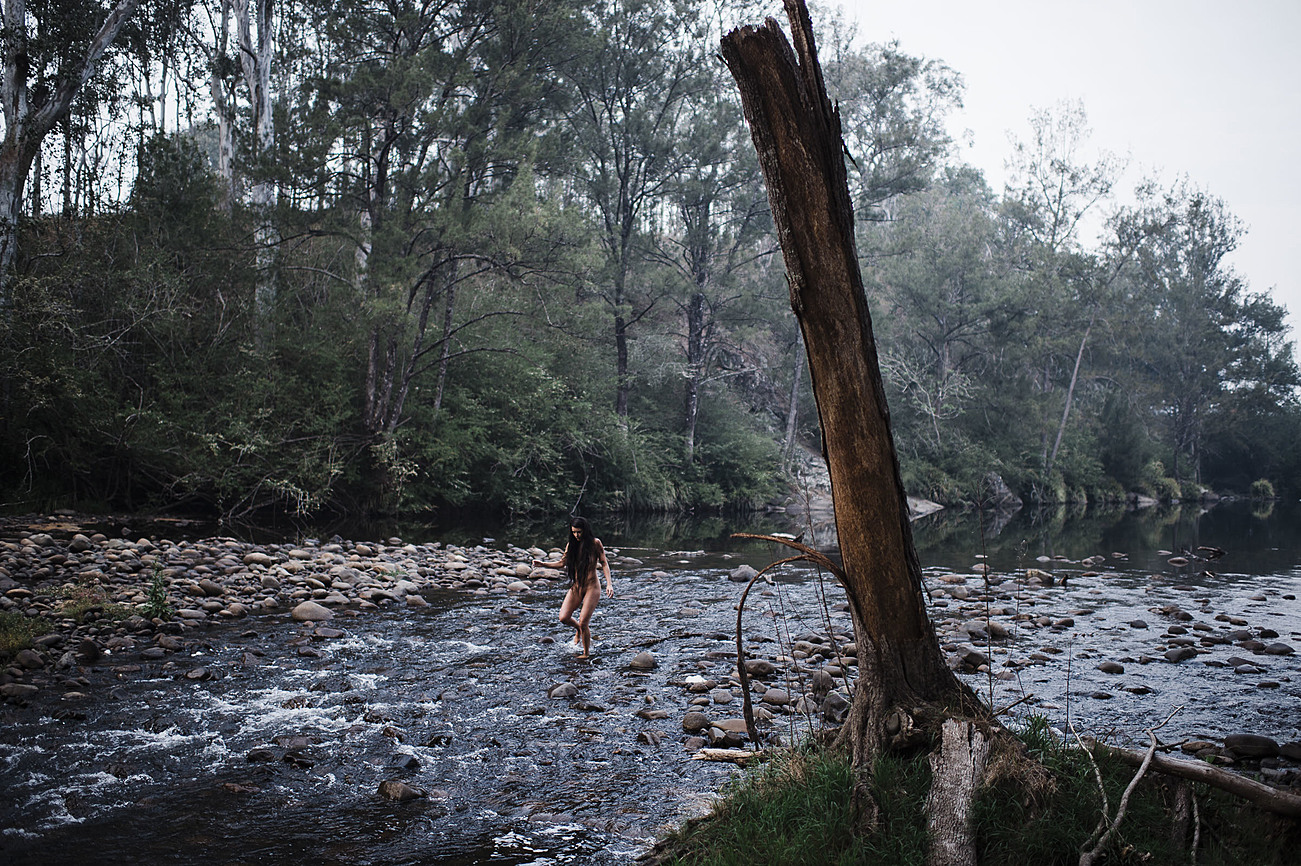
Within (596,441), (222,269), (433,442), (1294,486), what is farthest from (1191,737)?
(1294,486)

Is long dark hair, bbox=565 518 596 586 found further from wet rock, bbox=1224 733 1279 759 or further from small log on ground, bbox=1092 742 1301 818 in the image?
small log on ground, bbox=1092 742 1301 818

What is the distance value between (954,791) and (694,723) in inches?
109

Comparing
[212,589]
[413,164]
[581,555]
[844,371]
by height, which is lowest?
[212,589]

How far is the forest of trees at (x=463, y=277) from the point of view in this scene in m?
16.5

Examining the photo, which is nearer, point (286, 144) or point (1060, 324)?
point (286, 144)

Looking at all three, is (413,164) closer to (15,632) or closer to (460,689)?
(15,632)

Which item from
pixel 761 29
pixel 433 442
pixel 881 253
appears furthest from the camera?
pixel 881 253

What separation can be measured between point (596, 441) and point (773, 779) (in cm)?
2159

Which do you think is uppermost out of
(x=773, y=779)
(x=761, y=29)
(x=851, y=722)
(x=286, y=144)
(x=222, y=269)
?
(x=286, y=144)

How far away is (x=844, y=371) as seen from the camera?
3719mm

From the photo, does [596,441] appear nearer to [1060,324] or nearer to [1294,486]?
[1060,324]

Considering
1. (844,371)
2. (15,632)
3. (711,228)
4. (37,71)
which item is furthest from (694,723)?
(711,228)

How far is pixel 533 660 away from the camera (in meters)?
7.91

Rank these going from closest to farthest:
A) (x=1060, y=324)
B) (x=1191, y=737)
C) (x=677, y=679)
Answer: (x=1191, y=737) → (x=677, y=679) → (x=1060, y=324)
